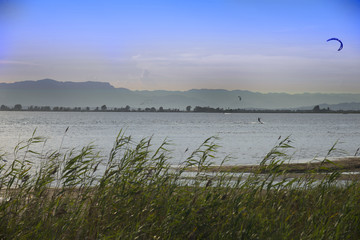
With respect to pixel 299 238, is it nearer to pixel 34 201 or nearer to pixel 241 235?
pixel 241 235

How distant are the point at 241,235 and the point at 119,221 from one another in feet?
8.96

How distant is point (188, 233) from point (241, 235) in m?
1.25

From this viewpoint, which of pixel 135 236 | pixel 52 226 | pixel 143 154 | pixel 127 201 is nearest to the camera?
pixel 135 236

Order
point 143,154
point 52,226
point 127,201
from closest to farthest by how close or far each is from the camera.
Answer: point 52,226 → point 127,201 → point 143,154

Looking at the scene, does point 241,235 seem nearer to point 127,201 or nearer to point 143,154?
point 127,201

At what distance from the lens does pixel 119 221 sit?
8.98 metres

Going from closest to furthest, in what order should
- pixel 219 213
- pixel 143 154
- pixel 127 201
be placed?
pixel 219 213 < pixel 127 201 < pixel 143 154

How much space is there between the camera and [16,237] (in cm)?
804

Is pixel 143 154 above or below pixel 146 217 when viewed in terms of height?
above

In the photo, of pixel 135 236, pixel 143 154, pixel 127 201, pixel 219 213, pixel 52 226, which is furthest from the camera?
pixel 143 154

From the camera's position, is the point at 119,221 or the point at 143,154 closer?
the point at 119,221

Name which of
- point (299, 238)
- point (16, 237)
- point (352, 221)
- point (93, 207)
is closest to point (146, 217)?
point (93, 207)

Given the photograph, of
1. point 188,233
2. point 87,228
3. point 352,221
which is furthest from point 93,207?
point 352,221

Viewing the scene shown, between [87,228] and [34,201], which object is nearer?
[87,228]
